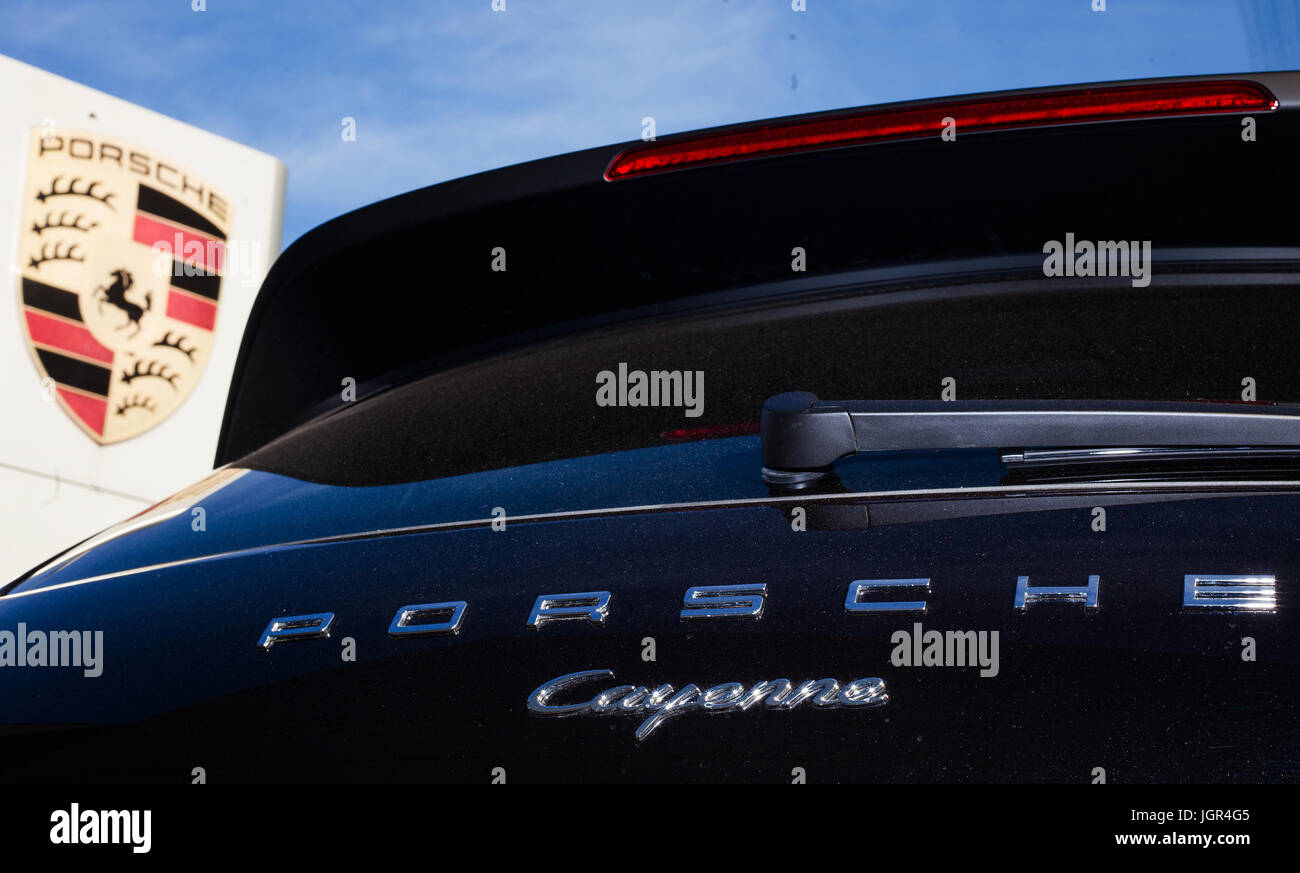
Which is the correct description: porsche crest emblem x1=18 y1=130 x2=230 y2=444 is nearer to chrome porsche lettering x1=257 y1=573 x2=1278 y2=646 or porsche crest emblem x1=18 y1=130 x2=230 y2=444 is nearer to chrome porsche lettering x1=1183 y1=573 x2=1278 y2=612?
chrome porsche lettering x1=257 y1=573 x2=1278 y2=646

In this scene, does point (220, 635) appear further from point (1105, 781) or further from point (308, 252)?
point (308, 252)

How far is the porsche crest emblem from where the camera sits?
1035 cm

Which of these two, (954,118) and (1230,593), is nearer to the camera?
(1230,593)

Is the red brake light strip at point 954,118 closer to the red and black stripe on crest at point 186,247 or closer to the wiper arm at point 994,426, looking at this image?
the wiper arm at point 994,426

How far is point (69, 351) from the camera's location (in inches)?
414

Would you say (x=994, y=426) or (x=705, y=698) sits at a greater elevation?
(x=994, y=426)

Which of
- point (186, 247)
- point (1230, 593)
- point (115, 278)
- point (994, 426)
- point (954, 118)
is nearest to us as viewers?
point (1230, 593)

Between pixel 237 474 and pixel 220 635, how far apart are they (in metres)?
0.71

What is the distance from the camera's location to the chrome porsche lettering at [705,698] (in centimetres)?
81

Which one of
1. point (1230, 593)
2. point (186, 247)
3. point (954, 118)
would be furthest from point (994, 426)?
point (186, 247)

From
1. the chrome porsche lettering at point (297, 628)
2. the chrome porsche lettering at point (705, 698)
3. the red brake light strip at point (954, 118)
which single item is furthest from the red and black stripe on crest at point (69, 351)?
the chrome porsche lettering at point (705, 698)

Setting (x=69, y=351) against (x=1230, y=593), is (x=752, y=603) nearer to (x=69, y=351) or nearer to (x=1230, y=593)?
(x=1230, y=593)

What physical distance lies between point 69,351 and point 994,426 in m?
11.0
